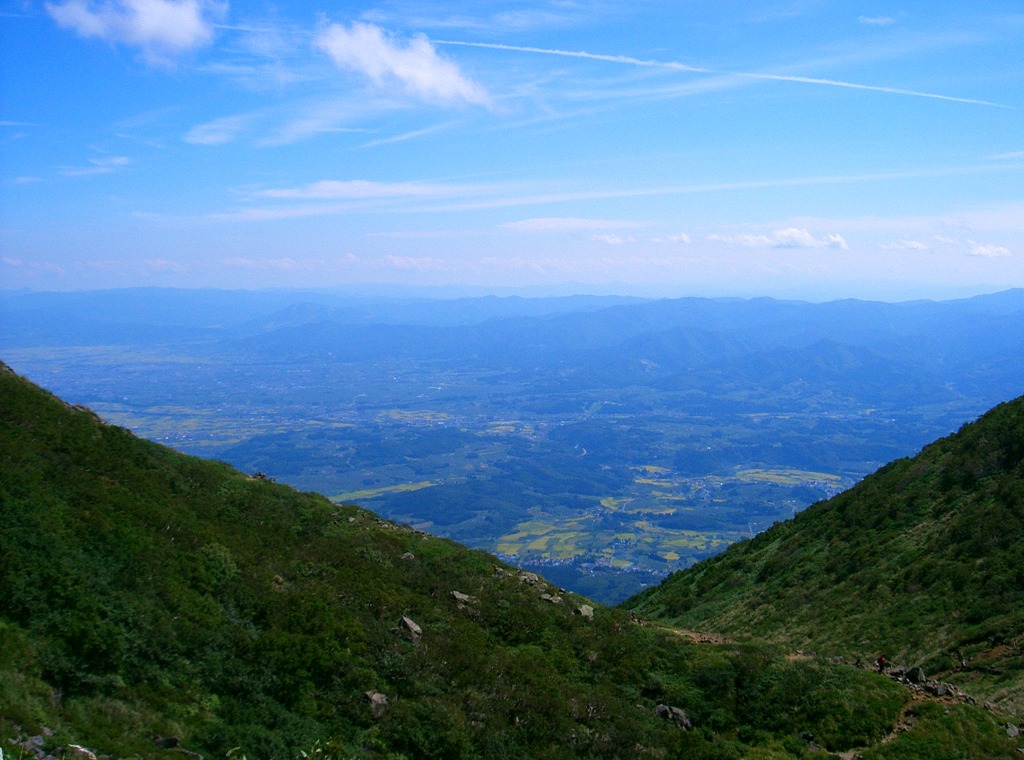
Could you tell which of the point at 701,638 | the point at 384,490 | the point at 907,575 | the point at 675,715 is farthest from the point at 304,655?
the point at 384,490

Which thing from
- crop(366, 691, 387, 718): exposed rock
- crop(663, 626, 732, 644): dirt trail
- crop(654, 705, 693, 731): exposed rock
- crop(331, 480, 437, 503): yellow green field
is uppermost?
crop(366, 691, 387, 718): exposed rock

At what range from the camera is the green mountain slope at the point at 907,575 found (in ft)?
62.2

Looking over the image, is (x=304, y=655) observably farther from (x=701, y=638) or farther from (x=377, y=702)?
(x=701, y=638)

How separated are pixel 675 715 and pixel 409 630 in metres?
6.27

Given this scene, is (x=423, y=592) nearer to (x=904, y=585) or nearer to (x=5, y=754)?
(x=5, y=754)

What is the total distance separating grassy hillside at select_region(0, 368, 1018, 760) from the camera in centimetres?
1014

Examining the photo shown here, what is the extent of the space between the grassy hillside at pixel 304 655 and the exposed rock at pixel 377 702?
3 cm

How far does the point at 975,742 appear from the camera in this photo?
518 inches

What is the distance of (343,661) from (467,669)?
2.80 metres

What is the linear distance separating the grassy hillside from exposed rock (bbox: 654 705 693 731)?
0.06m

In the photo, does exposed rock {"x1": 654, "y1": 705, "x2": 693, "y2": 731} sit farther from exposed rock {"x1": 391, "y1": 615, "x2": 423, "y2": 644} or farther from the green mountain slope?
the green mountain slope

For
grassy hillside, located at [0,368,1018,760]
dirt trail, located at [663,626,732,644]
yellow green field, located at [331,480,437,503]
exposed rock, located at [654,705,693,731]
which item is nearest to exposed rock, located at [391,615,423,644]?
grassy hillside, located at [0,368,1018,760]

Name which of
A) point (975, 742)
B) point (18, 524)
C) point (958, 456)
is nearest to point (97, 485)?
point (18, 524)

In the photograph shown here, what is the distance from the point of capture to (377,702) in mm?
12242
